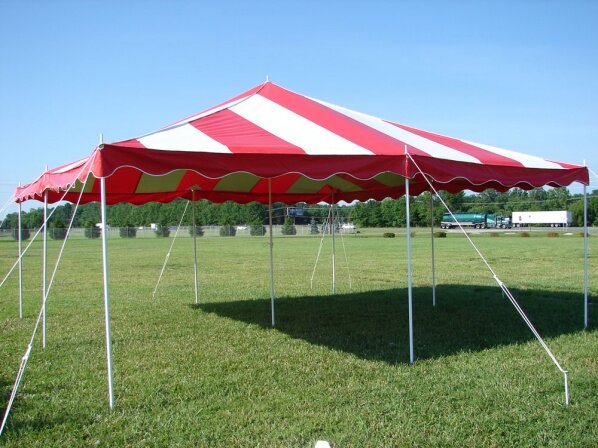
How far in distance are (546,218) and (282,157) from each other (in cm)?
7307

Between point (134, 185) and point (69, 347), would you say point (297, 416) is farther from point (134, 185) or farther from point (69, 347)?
point (134, 185)

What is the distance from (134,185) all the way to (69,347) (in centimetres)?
247

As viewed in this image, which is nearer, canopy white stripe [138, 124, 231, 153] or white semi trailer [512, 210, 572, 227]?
canopy white stripe [138, 124, 231, 153]

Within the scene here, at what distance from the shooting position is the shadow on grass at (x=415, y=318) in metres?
6.29

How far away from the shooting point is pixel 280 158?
502 centimetres

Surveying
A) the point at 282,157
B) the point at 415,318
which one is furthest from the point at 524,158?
the point at 282,157

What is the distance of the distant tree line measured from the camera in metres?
67.8

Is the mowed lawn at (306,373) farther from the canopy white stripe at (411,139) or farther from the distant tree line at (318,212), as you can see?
the distant tree line at (318,212)

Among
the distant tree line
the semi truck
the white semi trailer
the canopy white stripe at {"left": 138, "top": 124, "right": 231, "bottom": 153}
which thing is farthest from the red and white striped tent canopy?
the white semi trailer

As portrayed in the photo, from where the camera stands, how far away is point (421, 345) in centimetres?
619

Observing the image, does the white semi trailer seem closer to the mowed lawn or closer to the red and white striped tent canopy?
the mowed lawn

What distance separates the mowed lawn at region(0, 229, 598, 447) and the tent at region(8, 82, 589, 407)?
560mm

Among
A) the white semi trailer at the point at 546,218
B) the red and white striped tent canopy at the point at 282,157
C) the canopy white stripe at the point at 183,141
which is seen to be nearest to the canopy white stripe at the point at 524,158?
the red and white striped tent canopy at the point at 282,157

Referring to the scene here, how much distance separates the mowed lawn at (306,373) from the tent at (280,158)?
56 centimetres
